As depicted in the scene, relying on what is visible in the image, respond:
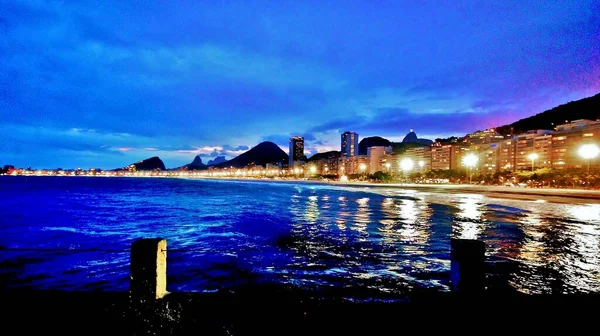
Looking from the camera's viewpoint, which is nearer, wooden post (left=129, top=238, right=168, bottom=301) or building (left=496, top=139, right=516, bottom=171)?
wooden post (left=129, top=238, right=168, bottom=301)

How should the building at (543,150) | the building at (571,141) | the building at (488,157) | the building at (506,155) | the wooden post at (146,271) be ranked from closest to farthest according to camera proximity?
1. the wooden post at (146,271)
2. the building at (571,141)
3. the building at (543,150)
4. the building at (506,155)
5. the building at (488,157)

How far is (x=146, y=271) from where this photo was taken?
13.6ft

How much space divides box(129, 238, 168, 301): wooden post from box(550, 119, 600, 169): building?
162 meters

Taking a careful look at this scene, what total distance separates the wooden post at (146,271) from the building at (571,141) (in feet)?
531

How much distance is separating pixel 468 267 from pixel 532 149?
17694cm

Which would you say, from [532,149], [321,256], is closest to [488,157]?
[532,149]

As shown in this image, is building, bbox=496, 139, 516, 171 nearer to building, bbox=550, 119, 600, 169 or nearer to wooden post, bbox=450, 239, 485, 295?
building, bbox=550, 119, 600, 169

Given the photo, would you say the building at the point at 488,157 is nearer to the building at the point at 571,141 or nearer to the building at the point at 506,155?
the building at the point at 506,155

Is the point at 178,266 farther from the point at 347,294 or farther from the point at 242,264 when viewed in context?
the point at 347,294

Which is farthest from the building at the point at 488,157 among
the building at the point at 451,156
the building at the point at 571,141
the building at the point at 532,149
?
the building at the point at 571,141

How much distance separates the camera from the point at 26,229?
73.8 feet

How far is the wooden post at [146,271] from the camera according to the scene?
413cm

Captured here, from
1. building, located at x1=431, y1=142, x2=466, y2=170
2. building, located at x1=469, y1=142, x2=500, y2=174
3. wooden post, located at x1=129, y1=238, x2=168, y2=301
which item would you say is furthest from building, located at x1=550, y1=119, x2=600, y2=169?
wooden post, located at x1=129, y1=238, x2=168, y2=301

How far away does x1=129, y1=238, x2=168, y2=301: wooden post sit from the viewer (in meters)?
4.13
